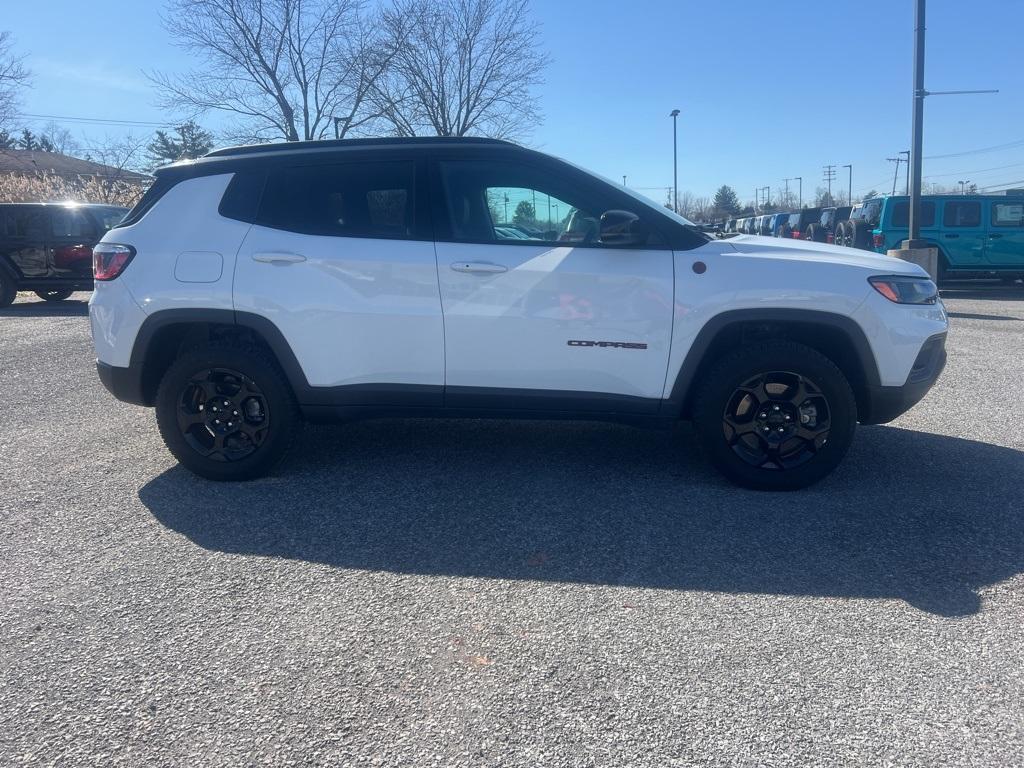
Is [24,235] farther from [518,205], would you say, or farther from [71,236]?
[518,205]

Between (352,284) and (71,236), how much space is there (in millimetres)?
11227

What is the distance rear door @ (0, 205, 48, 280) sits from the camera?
43.3 ft

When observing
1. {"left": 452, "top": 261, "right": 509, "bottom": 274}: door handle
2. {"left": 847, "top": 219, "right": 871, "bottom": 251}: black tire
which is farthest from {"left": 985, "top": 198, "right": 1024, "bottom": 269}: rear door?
{"left": 452, "top": 261, "right": 509, "bottom": 274}: door handle

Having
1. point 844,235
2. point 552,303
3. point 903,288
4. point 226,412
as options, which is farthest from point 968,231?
point 226,412

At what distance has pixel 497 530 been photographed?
153 inches

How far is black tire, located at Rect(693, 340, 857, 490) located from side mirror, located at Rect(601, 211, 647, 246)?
0.81 meters

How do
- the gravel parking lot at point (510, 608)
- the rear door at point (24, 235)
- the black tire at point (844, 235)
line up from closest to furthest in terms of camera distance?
the gravel parking lot at point (510, 608), the rear door at point (24, 235), the black tire at point (844, 235)

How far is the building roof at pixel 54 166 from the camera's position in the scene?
32406 millimetres

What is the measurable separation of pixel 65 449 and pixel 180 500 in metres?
1.50

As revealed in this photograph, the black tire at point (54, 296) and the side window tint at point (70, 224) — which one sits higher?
the side window tint at point (70, 224)

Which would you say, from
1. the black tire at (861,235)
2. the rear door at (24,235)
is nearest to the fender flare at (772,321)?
the rear door at (24,235)

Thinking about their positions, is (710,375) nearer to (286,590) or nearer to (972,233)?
(286,590)

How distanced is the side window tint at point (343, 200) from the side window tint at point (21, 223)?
36.1ft

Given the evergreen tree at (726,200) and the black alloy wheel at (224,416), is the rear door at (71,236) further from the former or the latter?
the evergreen tree at (726,200)
